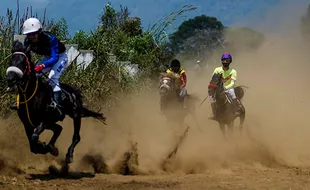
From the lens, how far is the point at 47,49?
10.7 meters

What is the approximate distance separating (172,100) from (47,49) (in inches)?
255

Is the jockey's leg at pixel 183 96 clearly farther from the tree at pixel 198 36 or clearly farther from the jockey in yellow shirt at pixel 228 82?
the tree at pixel 198 36

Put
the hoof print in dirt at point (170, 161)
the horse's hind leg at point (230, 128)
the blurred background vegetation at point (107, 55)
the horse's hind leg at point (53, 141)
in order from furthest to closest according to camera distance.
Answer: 1. the blurred background vegetation at point (107, 55)
2. the horse's hind leg at point (230, 128)
3. the hoof print in dirt at point (170, 161)
4. the horse's hind leg at point (53, 141)

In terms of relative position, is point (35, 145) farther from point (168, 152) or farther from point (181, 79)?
point (181, 79)

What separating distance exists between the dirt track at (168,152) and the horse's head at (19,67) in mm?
1676

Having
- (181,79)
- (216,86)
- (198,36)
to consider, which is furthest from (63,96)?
(198,36)

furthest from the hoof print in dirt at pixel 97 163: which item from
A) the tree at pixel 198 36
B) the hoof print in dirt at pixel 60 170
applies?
the tree at pixel 198 36

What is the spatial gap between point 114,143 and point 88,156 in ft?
4.19

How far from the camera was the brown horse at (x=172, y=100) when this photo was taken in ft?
53.2

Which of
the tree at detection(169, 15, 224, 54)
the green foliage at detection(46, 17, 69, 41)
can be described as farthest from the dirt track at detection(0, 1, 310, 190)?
the tree at detection(169, 15, 224, 54)

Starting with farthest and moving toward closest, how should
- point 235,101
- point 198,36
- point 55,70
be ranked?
point 198,36, point 235,101, point 55,70

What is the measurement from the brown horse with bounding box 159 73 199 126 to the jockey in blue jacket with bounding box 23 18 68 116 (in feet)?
17.7

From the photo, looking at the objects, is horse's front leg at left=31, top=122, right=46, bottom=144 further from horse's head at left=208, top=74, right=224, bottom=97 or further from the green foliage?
the green foliage

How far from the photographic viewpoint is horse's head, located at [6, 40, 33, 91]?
30.5ft
